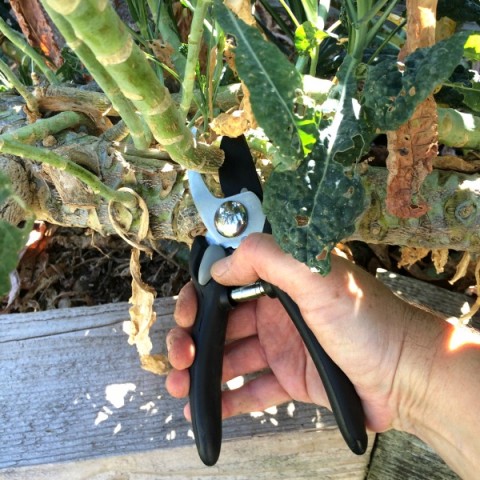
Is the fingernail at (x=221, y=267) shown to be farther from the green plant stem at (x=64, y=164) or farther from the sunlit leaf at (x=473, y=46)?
the sunlit leaf at (x=473, y=46)

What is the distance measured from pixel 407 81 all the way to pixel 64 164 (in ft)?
1.20

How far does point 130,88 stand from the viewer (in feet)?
1.61

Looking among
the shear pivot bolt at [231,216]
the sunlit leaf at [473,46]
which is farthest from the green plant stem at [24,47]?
A: the sunlit leaf at [473,46]

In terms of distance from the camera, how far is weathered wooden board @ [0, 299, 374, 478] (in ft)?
3.23

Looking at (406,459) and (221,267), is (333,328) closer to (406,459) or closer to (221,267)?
(221,267)

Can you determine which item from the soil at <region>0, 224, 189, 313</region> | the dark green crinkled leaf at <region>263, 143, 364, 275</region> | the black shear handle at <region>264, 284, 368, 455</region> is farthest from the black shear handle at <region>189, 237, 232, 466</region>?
the soil at <region>0, 224, 189, 313</region>

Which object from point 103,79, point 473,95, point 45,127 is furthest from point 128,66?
point 473,95

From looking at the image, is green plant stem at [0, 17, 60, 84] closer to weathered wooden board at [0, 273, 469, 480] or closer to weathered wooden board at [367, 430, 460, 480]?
weathered wooden board at [0, 273, 469, 480]

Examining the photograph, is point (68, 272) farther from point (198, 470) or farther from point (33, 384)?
point (198, 470)

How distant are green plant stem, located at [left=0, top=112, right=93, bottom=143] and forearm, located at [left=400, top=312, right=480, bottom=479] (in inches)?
22.2

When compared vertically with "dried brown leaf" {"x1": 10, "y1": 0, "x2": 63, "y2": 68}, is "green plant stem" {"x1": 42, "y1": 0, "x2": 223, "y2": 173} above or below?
above

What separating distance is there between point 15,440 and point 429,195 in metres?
0.76

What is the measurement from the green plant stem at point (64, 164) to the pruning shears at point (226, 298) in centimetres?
10

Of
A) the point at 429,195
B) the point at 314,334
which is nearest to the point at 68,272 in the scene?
the point at 314,334
